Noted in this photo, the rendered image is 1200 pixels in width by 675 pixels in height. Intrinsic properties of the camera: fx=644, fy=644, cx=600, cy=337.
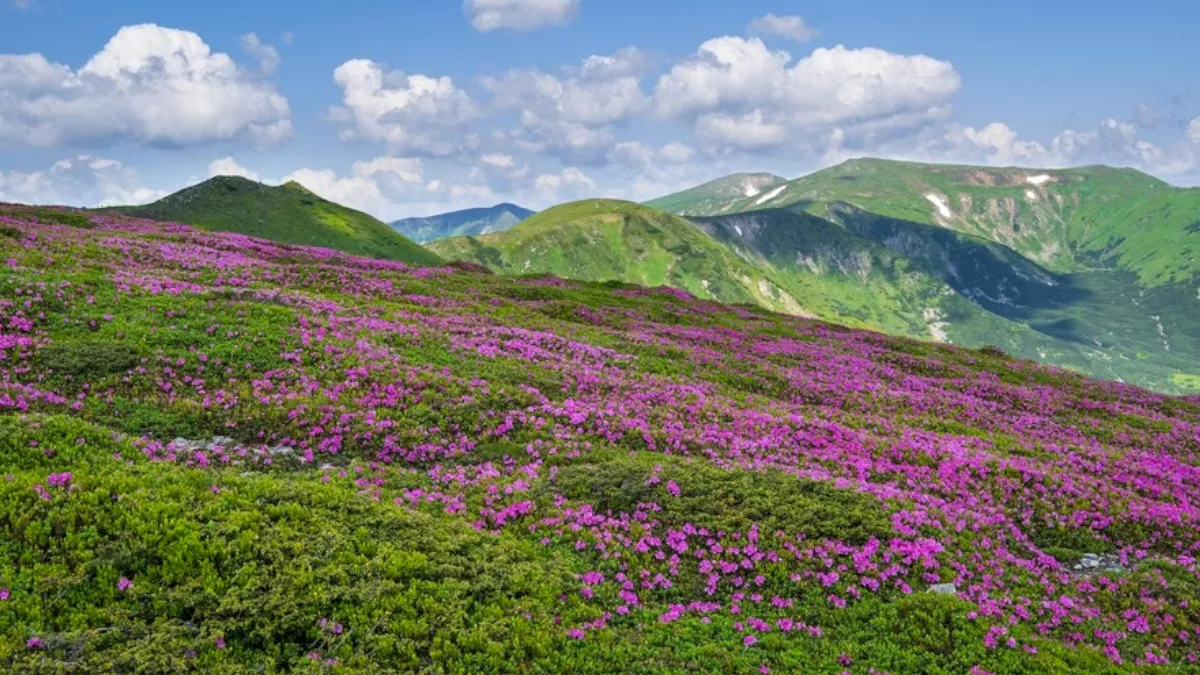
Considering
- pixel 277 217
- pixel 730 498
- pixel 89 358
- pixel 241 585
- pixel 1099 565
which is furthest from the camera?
pixel 277 217

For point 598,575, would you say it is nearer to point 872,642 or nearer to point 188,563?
point 872,642

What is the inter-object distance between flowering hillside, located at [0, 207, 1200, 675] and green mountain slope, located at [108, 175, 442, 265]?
347 feet

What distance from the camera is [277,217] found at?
146 m

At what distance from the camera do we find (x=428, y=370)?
86.8 feet

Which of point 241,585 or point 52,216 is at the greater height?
point 52,216

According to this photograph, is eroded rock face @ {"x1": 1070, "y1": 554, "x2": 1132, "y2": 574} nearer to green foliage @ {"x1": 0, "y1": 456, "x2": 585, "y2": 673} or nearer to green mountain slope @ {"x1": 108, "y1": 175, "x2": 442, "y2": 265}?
green foliage @ {"x1": 0, "y1": 456, "x2": 585, "y2": 673}

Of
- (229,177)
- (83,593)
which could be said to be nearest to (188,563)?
(83,593)

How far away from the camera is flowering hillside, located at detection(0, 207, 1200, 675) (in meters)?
11.4

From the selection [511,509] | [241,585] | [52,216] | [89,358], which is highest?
[52,216]

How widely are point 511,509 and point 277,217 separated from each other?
494 ft

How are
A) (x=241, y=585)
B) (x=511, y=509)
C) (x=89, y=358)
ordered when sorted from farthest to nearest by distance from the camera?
1. (x=89, y=358)
2. (x=511, y=509)
3. (x=241, y=585)

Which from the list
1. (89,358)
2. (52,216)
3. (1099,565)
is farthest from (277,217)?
(1099,565)

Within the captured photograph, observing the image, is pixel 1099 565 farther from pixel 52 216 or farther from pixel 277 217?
pixel 277 217

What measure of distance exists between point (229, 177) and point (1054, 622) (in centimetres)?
17963
